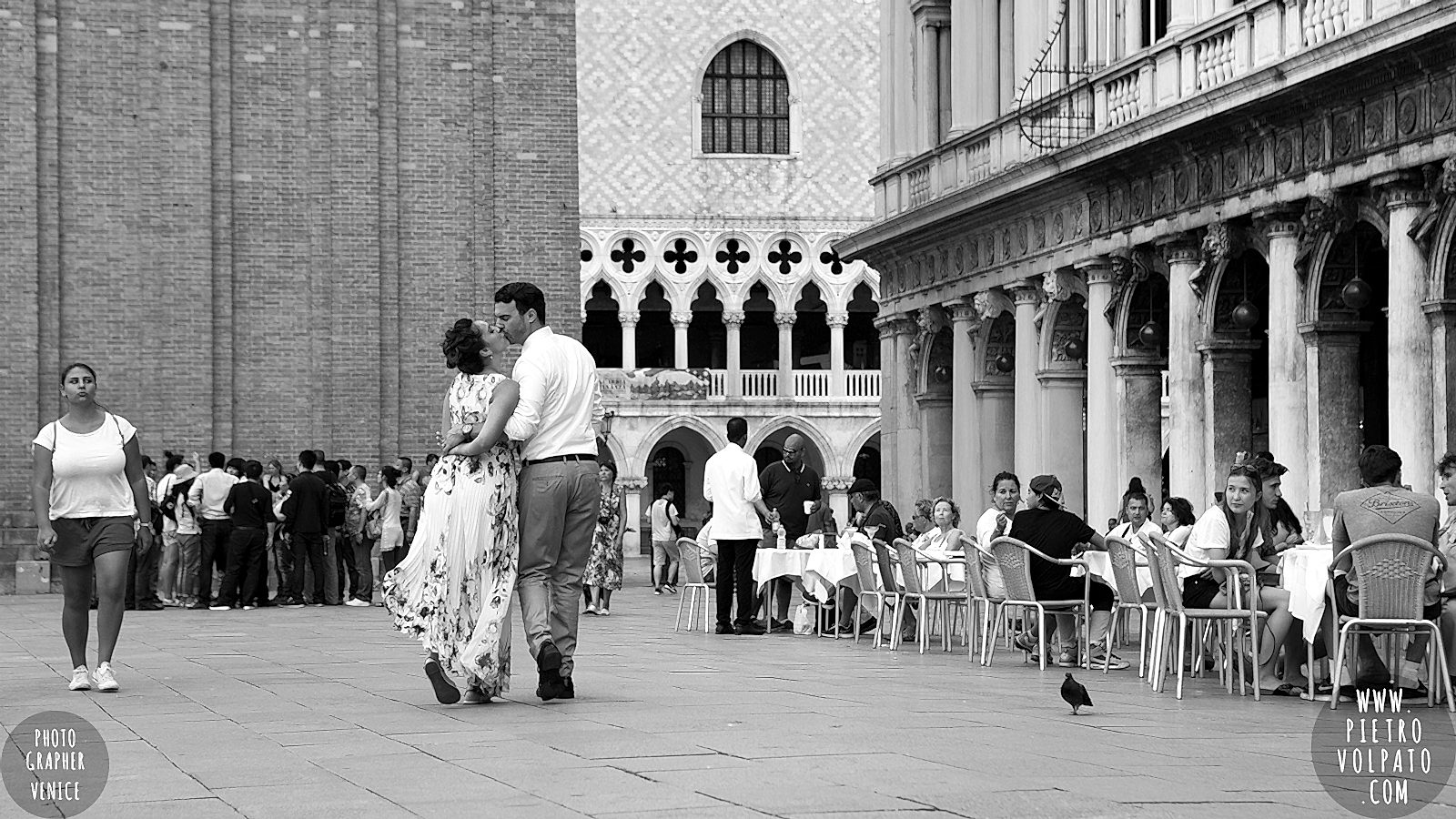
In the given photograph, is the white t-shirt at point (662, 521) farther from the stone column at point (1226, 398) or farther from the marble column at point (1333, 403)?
the marble column at point (1333, 403)

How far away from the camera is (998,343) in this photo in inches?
1096

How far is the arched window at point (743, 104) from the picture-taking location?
53688mm

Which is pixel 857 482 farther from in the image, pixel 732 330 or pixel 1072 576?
pixel 732 330

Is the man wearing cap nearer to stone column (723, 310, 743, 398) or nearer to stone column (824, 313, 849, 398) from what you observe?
stone column (723, 310, 743, 398)

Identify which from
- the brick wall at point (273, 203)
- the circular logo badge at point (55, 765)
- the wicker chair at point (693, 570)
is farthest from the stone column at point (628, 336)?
the circular logo badge at point (55, 765)

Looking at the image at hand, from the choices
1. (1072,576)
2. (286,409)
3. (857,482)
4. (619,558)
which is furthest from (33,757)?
(286,409)

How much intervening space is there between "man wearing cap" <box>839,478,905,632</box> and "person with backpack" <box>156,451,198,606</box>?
717cm

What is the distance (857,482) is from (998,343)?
945cm

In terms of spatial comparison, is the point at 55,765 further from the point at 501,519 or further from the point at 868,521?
the point at 868,521

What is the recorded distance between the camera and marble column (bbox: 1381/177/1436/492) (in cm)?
1761

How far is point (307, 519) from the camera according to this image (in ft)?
74.1

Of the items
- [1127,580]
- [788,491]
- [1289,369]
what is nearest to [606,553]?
[788,491]

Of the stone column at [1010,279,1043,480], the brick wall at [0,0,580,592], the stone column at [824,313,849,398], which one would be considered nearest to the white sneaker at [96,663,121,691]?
the brick wall at [0,0,580,592]

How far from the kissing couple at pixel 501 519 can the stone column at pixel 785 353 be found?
44.3m
